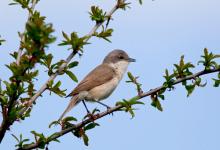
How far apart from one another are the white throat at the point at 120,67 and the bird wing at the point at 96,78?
0.12 m

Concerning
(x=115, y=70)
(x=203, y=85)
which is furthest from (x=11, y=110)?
(x=115, y=70)

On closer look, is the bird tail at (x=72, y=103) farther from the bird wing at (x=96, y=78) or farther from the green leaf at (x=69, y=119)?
the green leaf at (x=69, y=119)

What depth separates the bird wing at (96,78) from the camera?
7.69 m

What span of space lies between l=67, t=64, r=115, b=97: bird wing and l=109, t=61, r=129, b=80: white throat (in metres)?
0.12

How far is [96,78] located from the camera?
8.41m

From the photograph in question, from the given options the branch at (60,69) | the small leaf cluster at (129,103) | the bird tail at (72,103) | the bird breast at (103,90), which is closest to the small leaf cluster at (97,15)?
the branch at (60,69)

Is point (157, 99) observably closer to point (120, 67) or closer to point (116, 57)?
point (120, 67)

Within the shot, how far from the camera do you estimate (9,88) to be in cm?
376

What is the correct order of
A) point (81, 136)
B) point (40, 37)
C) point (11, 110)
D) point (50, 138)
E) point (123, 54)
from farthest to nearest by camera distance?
point (123, 54) → point (81, 136) → point (50, 138) → point (11, 110) → point (40, 37)

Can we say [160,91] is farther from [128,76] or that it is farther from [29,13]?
[29,13]

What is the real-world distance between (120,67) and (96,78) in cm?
106

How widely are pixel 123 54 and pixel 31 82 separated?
6034 mm

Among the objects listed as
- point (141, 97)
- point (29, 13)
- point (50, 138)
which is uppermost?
point (29, 13)

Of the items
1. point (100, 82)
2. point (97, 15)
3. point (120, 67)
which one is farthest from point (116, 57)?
point (97, 15)
